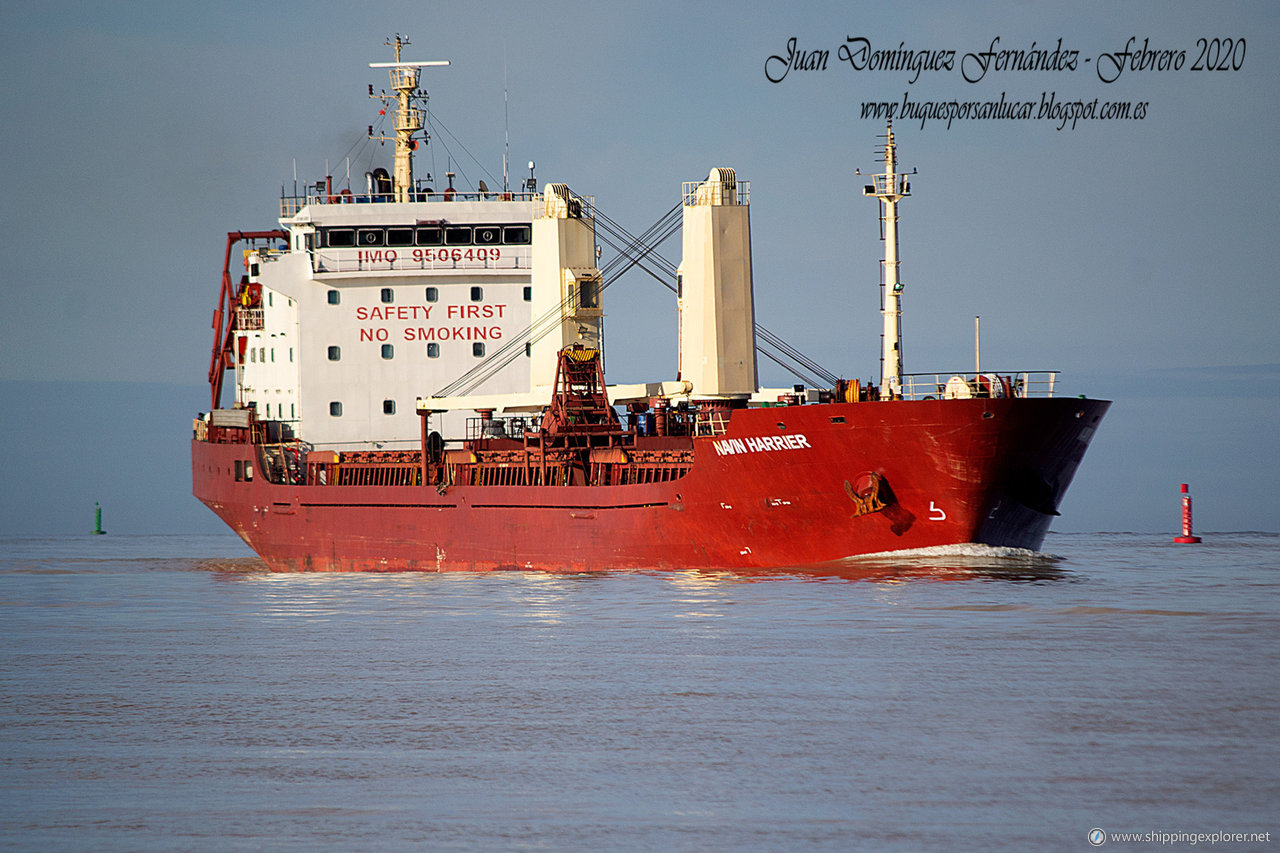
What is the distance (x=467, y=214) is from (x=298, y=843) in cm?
2739

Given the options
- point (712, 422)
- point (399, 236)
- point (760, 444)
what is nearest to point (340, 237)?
point (399, 236)

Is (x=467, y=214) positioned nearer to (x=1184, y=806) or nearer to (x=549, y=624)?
(x=549, y=624)

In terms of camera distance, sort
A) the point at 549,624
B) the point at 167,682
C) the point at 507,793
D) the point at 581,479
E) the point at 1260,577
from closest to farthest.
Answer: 1. the point at 507,793
2. the point at 167,682
3. the point at 549,624
4. the point at 1260,577
5. the point at 581,479

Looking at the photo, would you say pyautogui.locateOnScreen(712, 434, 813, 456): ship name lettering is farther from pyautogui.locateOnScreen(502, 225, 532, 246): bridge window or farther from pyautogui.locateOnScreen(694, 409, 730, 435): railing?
pyautogui.locateOnScreen(502, 225, 532, 246): bridge window

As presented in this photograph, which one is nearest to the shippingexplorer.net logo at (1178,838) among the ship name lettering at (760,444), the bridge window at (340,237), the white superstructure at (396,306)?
the ship name lettering at (760,444)

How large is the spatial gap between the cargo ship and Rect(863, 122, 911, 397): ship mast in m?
0.06

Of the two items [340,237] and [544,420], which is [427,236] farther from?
[544,420]

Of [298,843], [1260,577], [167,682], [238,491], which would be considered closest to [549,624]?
[167,682]

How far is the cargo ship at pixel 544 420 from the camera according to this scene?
76.9ft

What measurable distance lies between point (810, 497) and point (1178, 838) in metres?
15.4

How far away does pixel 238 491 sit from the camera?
3716 centimetres

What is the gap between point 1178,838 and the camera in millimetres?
8922

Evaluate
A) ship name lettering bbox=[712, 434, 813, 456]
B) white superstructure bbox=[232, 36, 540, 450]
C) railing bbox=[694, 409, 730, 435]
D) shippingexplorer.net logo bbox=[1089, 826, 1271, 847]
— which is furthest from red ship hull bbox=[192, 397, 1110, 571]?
shippingexplorer.net logo bbox=[1089, 826, 1271, 847]

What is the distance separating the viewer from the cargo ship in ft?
76.9
